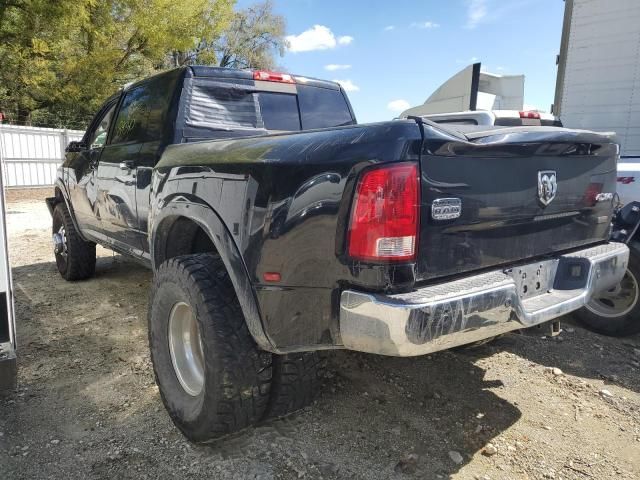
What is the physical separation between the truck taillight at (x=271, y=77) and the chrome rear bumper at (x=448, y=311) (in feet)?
7.75

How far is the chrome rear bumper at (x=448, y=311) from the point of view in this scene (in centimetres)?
178

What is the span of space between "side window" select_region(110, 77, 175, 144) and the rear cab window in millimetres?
188

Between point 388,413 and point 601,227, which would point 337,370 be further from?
point 601,227

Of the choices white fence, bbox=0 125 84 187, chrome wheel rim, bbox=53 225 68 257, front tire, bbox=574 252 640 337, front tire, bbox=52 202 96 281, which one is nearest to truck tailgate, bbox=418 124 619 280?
front tire, bbox=574 252 640 337

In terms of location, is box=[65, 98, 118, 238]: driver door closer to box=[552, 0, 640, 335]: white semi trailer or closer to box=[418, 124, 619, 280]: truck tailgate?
box=[418, 124, 619, 280]: truck tailgate

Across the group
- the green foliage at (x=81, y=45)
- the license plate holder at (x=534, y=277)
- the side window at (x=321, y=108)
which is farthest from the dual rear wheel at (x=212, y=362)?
the green foliage at (x=81, y=45)

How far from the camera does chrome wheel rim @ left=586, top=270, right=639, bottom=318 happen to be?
12.9 feet

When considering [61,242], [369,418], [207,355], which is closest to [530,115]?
[369,418]

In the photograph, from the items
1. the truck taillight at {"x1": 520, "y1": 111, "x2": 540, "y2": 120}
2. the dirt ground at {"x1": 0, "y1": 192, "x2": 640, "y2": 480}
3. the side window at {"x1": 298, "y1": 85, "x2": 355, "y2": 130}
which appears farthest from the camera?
the truck taillight at {"x1": 520, "y1": 111, "x2": 540, "y2": 120}

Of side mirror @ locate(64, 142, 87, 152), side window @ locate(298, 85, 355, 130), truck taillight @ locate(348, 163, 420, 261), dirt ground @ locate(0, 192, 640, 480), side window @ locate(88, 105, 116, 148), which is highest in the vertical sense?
side window @ locate(298, 85, 355, 130)

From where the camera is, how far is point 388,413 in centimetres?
283

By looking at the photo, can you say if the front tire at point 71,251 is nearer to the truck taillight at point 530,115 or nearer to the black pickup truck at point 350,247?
the black pickup truck at point 350,247

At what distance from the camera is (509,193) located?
221 centimetres

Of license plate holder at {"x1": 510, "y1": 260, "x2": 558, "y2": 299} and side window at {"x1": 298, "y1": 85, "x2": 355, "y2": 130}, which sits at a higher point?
side window at {"x1": 298, "y1": 85, "x2": 355, "y2": 130}
